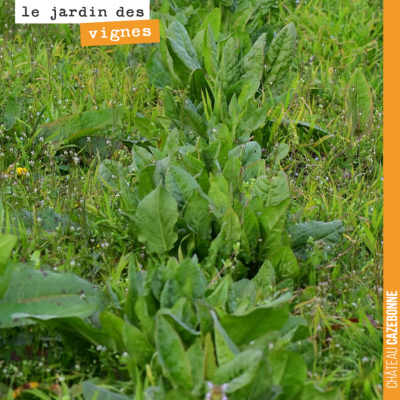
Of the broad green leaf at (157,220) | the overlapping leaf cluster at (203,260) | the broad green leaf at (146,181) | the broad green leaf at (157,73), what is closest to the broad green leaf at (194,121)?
the overlapping leaf cluster at (203,260)

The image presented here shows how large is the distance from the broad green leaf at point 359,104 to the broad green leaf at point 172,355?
2109mm

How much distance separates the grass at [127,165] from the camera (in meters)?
2.03

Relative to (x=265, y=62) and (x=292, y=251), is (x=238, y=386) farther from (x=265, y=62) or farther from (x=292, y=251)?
(x=265, y=62)

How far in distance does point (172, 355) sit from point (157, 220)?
75cm

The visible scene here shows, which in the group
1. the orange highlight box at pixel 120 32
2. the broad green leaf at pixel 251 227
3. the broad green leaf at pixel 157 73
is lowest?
the broad green leaf at pixel 251 227

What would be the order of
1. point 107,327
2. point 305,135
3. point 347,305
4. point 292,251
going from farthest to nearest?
point 305,135 < point 292,251 < point 347,305 < point 107,327

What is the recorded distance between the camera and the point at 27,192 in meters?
2.86

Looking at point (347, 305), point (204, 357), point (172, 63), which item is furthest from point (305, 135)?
point (204, 357)

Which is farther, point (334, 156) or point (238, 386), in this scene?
point (334, 156)

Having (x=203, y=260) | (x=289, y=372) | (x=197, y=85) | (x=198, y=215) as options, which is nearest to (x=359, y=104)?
(x=197, y=85)

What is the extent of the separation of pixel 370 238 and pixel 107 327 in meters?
1.16

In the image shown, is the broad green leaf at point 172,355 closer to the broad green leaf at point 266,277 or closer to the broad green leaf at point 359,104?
the broad green leaf at point 266,277

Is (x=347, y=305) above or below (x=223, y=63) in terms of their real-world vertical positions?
below

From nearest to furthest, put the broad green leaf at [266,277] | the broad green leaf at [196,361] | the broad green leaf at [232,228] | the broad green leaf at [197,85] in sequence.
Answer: the broad green leaf at [196,361]
the broad green leaf at [266,277]
the broad green leaf at [232,228]
the broad green leaf at [197,85]
